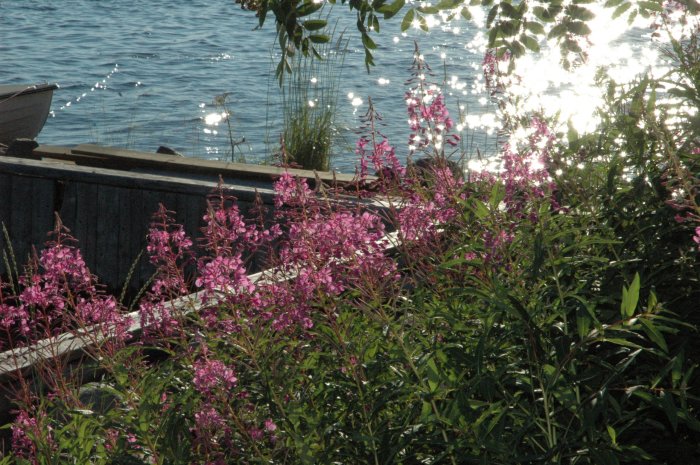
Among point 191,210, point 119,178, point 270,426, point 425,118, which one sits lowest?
point 191,210

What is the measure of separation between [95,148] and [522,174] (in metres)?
7.00

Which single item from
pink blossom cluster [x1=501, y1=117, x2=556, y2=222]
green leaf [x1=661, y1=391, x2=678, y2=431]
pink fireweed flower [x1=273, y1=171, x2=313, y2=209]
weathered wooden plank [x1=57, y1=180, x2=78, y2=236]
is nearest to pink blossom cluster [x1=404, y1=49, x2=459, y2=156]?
pink blossom cluster [x1=501, y1=117, x2=556, y2=222]

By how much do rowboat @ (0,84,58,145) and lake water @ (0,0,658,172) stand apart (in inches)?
91.6

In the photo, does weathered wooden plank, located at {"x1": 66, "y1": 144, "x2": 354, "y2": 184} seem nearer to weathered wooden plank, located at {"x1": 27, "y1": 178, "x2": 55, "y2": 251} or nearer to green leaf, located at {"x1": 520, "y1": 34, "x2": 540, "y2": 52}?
weathered wooden plank, located at {"x1": 27, "y1": 178, "x2": 55, "y2": 251}

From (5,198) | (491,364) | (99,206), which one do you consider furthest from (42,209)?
(491,364)

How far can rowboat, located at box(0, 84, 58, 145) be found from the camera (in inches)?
559

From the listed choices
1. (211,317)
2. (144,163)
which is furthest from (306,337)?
(144,163)

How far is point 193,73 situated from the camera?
2562cm

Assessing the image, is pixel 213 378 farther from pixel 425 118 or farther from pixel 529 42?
pixel 529 42

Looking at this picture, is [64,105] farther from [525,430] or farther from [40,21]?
[525,430]


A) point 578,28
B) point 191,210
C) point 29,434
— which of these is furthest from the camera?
point 191,210

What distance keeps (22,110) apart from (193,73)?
37.2ft

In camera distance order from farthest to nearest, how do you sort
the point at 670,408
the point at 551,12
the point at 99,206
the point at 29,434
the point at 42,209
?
the point at 42,209, the point at 99,206, the point at 551,12, the point at 29,434, the point at 670,408

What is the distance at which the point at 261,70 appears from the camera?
26.0m
